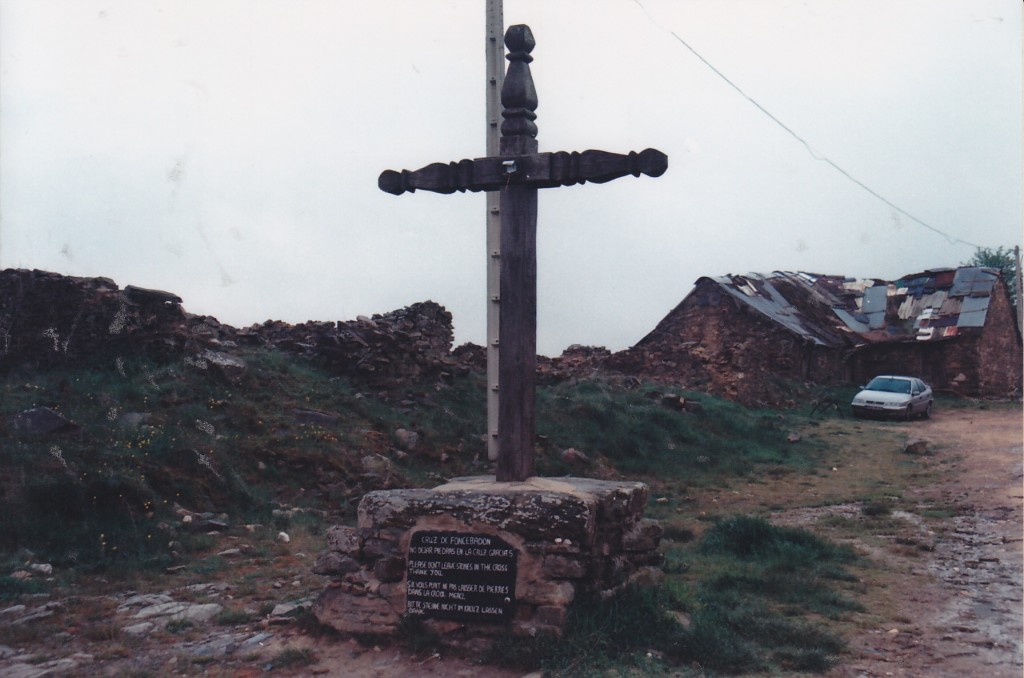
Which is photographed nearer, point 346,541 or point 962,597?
point 346,541

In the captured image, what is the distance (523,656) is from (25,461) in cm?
587

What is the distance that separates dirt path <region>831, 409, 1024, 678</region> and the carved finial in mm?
4012

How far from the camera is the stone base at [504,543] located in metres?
4.81

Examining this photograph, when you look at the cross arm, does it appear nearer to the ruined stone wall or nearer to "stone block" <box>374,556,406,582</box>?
"stone block" <box>374,556,406,582</box>

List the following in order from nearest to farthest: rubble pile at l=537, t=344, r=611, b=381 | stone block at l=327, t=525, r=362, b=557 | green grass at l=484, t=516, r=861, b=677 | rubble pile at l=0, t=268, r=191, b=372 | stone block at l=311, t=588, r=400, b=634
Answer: green grass at l=484, t=516, r=861, b=677 < stone block at l=311, t=588, r=400, b=634 < stone block at l=327, t=525, r=362, b=557 < rubble pile at l=0, t=268, r=191, b=372 < rubble pile at l=537, t=344, r=611, b=381

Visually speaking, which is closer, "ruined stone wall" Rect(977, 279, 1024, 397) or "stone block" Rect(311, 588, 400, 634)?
"stone block" Rect(311, 588, 400, 634)

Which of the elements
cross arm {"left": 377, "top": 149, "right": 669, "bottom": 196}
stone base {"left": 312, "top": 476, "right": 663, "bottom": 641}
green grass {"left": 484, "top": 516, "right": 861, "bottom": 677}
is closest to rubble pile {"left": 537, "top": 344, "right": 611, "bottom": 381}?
green grass {"left": 484, "top": 516, "right": 861, "bottom": 677}

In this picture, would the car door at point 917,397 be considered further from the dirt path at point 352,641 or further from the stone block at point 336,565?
the stone block at point 336,565

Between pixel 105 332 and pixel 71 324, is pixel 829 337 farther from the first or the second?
pixel 71 324

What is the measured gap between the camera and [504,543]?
4.93 m

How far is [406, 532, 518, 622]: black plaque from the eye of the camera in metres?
4.84

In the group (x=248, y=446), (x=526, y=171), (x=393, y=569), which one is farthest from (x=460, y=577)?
(x=248, y=446)

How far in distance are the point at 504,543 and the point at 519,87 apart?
10.2 ft

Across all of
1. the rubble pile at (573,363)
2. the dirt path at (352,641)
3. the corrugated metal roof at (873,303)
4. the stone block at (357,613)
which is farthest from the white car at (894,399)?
the stone block at (357,613)
